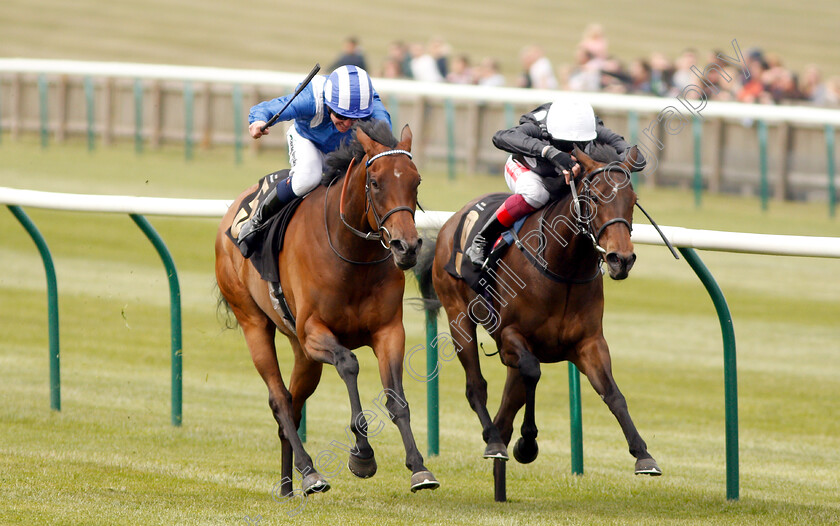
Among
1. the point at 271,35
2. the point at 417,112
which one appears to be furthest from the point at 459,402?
the point at 271,35

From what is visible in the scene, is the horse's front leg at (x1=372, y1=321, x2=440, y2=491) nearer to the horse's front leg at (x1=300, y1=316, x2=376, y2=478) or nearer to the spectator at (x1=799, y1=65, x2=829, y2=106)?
the horse's front leg at (x1=300, y1=316, x2=376, y2=478)

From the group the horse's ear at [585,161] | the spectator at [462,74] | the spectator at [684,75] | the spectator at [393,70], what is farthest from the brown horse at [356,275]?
the spectator at [393,70]

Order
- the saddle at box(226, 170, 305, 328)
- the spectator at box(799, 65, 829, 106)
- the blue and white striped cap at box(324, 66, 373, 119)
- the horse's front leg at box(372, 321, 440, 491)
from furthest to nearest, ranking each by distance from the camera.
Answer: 1. the spectator at box(799, 65, 829, 106)
2. the saddle at box(226, 170, 305, 328)
3. the blue and white striped cap at box(324, 66, 373, 119)
4. the horse's front leg at box(372, 321, 440, 491)

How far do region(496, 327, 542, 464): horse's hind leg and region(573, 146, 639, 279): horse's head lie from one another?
59cm

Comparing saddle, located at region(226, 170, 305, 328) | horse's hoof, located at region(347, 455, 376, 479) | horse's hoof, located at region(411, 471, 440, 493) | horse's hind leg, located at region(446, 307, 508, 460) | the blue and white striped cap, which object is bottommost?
horse's hoof, located at region(347, 455, 376, 479)

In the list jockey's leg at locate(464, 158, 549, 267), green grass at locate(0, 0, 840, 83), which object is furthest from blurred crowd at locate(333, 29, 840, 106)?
jockey's leg at locate(464, 158, 549, 267)

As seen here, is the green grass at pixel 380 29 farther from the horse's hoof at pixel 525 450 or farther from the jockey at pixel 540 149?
the horse's hoof at pixel 525 450

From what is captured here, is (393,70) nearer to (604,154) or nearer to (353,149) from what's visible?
(353,149)

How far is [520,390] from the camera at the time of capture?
19.1 feet

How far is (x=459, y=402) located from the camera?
8461mm

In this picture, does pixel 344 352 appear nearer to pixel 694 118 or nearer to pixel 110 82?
pixel 694 118

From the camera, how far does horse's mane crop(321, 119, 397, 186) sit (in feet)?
17.3

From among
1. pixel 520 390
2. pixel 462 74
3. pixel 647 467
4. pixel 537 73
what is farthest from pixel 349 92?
pixel 462 74

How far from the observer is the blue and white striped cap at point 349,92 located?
5613 mm
